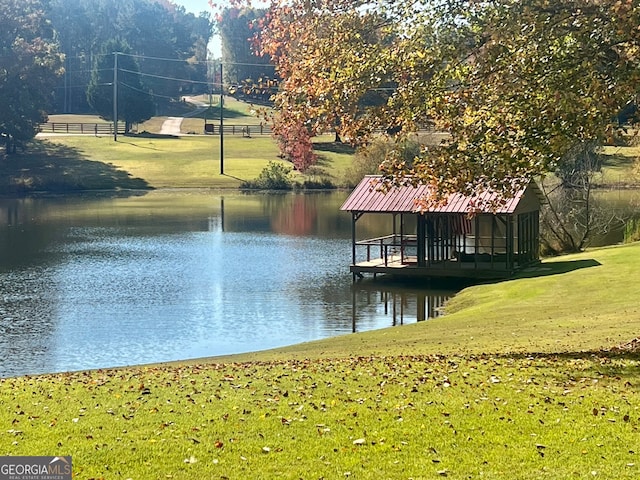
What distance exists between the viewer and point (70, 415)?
11305mm

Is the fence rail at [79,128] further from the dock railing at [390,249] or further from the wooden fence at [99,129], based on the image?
the dock railing at [390,249]

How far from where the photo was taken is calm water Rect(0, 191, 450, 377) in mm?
23719

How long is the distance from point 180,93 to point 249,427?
138550 mm

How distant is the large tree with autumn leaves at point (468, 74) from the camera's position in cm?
1363

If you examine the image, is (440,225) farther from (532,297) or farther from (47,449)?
(47,449)

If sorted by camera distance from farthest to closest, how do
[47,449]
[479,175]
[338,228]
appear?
1. [338,228]
2. [479,175]
3. [47,449]

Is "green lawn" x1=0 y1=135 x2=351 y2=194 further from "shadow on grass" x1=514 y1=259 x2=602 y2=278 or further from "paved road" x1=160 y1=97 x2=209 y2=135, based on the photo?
"shadow on grass" x1=514 y1=259 x2=602 y2=278

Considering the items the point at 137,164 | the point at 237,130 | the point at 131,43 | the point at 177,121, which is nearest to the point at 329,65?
the point at 137,164

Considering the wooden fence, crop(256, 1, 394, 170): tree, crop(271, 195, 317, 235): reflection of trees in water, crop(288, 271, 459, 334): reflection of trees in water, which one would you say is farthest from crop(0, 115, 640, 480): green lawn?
the wooden fence

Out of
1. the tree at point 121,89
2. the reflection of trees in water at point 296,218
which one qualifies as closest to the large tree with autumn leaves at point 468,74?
the reflection of trees in water at point 296,218

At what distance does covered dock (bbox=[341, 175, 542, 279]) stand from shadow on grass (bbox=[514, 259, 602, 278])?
58cm

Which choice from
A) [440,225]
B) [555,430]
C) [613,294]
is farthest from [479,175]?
[440,225]

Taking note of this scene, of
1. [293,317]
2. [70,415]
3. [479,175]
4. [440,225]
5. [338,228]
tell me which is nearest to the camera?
[70,415]

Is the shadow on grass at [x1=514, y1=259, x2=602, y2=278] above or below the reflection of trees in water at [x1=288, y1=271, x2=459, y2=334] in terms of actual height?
above
